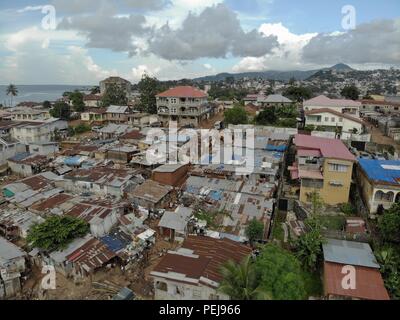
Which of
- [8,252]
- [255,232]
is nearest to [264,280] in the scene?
[255,232]

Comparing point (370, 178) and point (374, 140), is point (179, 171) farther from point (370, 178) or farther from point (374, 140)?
point (374, 140)

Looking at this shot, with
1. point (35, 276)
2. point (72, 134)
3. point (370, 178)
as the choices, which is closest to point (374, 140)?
point (370, 178)

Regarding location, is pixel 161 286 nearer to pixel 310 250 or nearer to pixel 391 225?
pixel 310 250

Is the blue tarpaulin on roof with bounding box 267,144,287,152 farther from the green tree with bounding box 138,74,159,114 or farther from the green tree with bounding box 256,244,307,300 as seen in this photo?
the green tree with bounding box 138,74,159,114

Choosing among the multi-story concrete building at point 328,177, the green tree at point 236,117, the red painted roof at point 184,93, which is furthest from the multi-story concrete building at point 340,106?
the multi-story concrete building at point 328,177

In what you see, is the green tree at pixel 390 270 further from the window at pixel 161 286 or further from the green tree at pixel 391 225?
the window at pixel 161 286

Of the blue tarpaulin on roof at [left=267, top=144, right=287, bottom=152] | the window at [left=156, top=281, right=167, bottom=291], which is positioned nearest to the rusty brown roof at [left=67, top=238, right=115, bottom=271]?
the window at [left=156, top=281, right=167, bottom=291]

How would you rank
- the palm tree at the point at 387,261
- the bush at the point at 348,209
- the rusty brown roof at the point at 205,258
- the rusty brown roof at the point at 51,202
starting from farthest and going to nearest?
the bush at the point at 348,209, the rusty brown roof at the point at 51,202, the palm tree at the point at 387,261, the rusty brown roof at the point at 205,258
